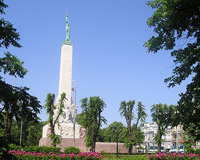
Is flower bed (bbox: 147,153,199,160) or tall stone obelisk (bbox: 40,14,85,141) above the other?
tall stone obelisk (bbox: 40,14,85,141)

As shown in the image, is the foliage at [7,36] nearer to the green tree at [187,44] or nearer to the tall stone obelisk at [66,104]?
the green tree at [187,44]

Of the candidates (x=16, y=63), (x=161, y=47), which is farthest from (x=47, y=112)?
(x=161, y=47)

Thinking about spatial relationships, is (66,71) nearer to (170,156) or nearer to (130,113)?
(130,113)

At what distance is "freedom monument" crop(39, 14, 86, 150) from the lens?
33.2 metres

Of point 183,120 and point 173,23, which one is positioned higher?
point 173,23

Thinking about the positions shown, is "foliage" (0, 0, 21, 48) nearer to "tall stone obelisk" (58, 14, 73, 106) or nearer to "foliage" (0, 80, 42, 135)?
"foliage" (0, 80, 42, 135)

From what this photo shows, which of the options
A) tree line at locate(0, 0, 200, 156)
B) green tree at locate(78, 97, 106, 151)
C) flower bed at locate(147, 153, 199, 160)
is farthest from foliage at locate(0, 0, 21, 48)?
green tree at locate(78, 97, 106, 151)

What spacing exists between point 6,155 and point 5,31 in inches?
145

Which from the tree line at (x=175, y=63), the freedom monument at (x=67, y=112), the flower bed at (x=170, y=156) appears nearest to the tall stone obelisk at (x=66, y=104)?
the freedom monument at (x=67, y=112)

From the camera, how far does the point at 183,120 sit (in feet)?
26.0

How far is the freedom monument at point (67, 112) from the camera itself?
33213 mm

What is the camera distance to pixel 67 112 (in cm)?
3488

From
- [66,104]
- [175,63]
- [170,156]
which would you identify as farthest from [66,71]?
[175,63]

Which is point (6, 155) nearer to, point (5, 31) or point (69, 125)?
point (5, 31)
